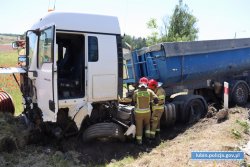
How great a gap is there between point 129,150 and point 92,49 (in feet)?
7.42

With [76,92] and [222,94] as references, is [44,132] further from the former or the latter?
[222,94]

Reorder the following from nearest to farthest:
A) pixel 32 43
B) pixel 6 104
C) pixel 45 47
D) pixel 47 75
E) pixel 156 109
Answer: pixel 47 75 < pixel 45 47 < pixel 32 43 < pixel 156 109 < pixel 6 104

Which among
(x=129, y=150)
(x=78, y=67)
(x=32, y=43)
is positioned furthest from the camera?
(x=32, y=43)

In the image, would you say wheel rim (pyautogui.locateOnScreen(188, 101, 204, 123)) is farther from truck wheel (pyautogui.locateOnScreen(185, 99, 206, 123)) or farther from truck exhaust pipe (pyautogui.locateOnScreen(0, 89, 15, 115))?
truck exhaust pipe (pyautogui.locateOnScreen(0, 89, 15, 115))

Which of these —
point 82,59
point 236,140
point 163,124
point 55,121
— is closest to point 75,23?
point 82,59

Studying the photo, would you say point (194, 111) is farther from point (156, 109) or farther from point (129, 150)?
point (129, 150)

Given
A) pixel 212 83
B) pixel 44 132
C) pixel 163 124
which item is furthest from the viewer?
pixel 212 83

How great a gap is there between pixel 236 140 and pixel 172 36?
30.4m

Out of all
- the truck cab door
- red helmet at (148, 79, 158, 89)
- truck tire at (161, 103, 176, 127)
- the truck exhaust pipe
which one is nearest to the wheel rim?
truck tire at (161, 103, 176, 127)

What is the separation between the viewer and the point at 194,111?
9.01 m

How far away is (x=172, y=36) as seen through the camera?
36.4 m

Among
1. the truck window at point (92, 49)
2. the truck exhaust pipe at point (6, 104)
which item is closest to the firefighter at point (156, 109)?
the truck window at point (92, 49)

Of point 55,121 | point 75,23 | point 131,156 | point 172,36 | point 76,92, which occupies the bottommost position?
point 131,156

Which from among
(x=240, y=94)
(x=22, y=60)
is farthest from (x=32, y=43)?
(x=240, y=94)
